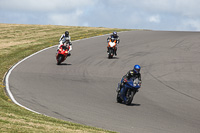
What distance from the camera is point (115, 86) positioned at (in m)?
18.8

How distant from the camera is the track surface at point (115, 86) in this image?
12.4 metres

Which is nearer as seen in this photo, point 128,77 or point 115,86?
point 128,77

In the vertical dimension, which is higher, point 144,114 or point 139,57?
point 139,57

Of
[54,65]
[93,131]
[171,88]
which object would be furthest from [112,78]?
[93,131]

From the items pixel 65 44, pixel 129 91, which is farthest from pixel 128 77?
pixel 65 44

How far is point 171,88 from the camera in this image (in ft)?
61.2

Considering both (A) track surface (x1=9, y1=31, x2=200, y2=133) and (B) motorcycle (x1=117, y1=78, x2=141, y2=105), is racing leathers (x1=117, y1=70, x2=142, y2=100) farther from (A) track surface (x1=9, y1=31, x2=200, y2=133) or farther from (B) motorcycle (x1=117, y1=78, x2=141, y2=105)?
(A) track surface (x1=9, y1=31, x2=200, y2=133)

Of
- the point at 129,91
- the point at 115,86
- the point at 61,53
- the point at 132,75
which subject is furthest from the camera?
the point at 61,53

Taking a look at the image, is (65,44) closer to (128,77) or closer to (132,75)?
(128,77)

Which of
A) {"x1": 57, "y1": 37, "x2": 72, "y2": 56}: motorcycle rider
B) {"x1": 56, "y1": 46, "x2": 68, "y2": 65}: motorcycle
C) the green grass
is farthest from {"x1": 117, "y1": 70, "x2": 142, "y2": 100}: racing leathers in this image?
{"x1": 57, "y1": 37, "x2": 72, "y2": 56}: motorcycle rider

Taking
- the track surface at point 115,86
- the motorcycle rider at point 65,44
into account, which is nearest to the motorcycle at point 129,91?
the track surface at point 115,86

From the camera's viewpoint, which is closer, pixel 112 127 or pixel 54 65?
pixel 112 127

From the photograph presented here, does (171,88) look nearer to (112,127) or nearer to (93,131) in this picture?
(112,127)

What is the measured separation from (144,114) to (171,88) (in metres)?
5.59
